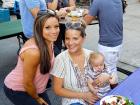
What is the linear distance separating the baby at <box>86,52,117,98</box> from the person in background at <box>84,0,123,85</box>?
75 centimetres

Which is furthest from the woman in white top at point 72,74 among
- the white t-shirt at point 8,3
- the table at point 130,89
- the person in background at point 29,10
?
the white t-shirt at point 8,3

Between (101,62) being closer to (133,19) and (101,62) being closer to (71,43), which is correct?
(71,43)

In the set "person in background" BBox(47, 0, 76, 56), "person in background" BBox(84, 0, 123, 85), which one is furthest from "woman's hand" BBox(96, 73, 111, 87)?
"person in background" BBox(47, 0, 76, 56)

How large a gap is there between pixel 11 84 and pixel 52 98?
1.24 meters

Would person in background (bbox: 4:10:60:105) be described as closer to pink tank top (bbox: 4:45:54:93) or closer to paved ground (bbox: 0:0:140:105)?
pink tank top (bbox: 4:45:54:93)

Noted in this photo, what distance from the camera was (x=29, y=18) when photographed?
3246 mm

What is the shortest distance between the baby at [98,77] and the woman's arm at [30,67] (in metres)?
0.42

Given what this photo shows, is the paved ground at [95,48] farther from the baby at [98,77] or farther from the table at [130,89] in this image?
the table at [130,89]

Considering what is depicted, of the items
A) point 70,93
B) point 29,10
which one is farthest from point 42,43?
point 29,10

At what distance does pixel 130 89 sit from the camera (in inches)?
75.7

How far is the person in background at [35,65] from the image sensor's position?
2.01 m

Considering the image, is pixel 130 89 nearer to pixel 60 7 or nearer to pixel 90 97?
pixel 90 97

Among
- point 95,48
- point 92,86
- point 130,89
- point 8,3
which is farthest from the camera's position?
point 8,3

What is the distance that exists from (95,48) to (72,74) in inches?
121
